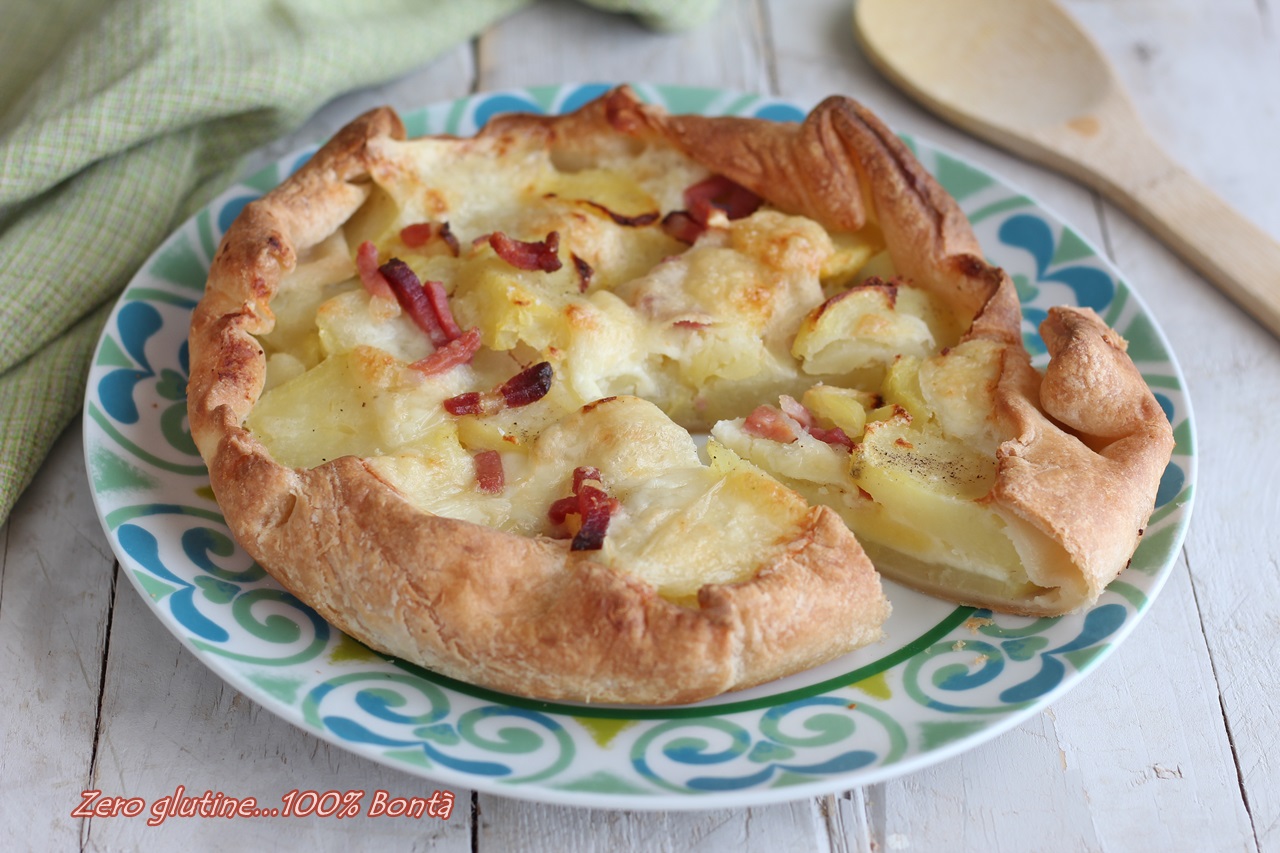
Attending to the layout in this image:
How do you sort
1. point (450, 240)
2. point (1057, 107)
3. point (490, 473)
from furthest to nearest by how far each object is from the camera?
point (1057, 107) → point (450, 240) → point (490, 473)

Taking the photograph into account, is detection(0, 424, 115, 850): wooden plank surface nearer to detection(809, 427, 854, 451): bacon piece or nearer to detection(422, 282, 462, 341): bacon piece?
detection(422, 282, 462, 341): bacon piece

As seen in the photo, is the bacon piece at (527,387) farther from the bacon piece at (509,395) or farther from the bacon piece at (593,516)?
the bacon piece at (593,516)

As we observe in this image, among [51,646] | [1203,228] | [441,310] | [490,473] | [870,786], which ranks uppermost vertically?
[441,310]

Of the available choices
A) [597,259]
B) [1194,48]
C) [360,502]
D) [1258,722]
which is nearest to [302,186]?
[597,259]

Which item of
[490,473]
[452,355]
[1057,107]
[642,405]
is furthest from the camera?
[1057,107]

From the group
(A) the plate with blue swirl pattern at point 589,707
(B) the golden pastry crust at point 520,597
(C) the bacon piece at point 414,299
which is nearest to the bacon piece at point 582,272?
(C) the bacon piece at point 414,299

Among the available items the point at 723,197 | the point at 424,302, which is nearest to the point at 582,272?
the point at 424,302

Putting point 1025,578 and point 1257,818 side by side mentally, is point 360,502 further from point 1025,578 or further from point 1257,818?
point 1257,818

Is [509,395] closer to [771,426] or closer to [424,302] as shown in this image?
[424,302]
